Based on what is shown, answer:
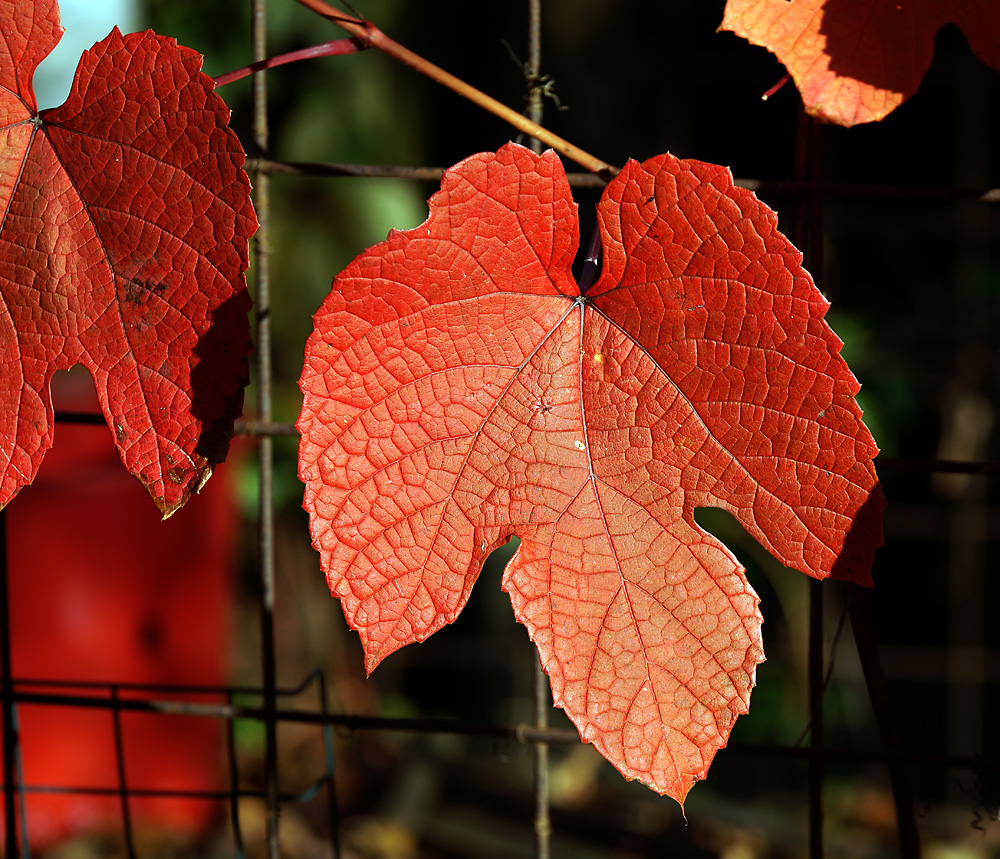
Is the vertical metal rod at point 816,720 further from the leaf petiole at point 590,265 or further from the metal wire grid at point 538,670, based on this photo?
the leaf petiole at point 590,265

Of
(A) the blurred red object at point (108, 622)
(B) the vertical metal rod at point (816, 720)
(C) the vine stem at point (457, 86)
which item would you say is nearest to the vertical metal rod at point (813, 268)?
(B) the vertical metal rod at point (816, 720)

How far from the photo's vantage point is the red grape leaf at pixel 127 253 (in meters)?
0.51

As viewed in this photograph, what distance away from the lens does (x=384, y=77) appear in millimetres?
2686

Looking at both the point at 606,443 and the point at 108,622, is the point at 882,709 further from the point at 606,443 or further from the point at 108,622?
the point at 108,622

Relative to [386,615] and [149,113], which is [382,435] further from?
[149,113]

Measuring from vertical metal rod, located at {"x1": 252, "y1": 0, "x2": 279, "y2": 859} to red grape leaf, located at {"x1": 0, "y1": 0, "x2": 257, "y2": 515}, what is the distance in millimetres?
161

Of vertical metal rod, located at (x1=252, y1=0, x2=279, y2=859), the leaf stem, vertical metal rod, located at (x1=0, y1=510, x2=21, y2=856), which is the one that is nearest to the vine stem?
the leaf stem

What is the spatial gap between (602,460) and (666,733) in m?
→ 0.16

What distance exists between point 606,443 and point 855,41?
0.96 feet

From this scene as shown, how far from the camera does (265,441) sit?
0.72 m

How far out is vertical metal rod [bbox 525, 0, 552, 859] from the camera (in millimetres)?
662

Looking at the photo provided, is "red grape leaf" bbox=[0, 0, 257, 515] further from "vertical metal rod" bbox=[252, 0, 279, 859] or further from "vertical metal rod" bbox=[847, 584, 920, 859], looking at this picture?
"vertical metal rod" bbox=[847, 584, 920, 859]

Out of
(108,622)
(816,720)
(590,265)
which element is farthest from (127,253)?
(108,622)

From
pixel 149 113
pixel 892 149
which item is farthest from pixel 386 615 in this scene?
pixel 892 149
